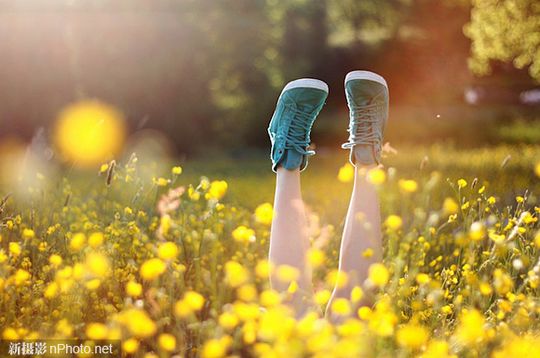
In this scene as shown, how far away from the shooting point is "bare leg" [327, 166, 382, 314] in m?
3.26

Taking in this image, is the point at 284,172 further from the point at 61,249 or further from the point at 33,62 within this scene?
the point at 33,62

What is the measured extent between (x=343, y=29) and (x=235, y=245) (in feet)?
42.9

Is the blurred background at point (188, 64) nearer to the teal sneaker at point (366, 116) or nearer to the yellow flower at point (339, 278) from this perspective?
the teal sneaker at point (366, 116)

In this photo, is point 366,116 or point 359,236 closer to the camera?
point 359,236

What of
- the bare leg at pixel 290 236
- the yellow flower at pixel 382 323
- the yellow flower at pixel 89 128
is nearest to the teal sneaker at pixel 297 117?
the bare leg at pixel 290 236

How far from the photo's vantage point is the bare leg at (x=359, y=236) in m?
3.26

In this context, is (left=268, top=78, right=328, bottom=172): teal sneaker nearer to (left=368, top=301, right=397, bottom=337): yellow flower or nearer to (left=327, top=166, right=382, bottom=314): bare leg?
(left=327, top=166, right=382, bottom=314): bare leg

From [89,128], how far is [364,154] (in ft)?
21.9

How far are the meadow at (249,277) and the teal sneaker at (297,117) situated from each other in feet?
1.19

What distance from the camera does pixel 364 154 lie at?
3492mm

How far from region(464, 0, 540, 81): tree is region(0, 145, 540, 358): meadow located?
2.00 m

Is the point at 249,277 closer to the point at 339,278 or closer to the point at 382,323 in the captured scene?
the point at 339,278

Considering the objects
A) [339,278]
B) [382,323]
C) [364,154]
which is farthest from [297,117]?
[382,323]

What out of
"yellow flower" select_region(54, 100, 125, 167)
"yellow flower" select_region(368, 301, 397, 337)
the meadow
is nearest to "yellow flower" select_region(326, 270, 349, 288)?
the meadow
